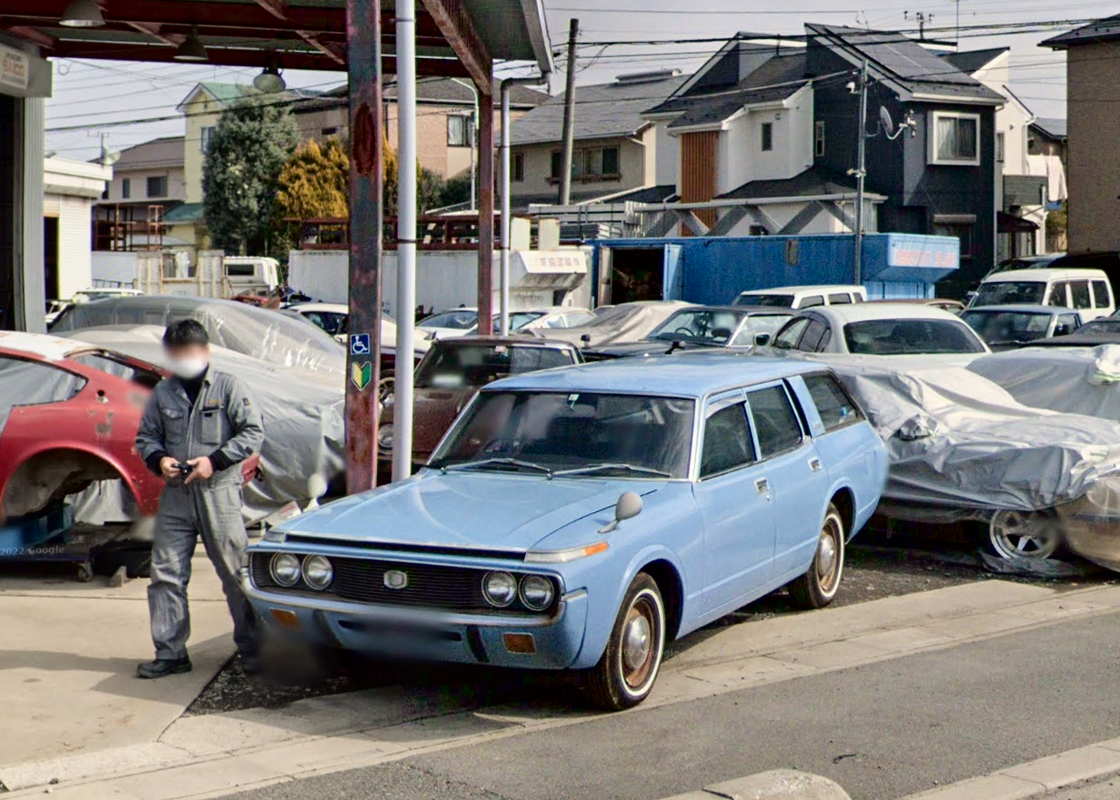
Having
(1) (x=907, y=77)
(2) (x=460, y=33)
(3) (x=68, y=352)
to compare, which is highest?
(1) (x=907, y=77)

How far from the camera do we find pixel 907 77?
47469mm

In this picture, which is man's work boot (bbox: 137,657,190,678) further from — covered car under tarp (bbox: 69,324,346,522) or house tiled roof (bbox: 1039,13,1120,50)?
house tiled roof (bbox: 1039,13,1120,50)

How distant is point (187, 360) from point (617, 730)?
8.90 ft

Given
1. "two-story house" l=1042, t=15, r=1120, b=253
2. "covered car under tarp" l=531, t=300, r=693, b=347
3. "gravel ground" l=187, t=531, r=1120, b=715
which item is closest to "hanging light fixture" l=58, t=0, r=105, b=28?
"gravel ground" l=187, t=531, r=1120, b=715

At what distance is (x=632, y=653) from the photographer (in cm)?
670

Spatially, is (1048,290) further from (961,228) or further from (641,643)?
(641,643)

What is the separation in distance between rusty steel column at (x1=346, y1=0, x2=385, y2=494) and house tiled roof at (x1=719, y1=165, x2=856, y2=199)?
121 feet

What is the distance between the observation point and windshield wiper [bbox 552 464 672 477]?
737cm

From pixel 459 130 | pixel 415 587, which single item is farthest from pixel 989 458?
pixel 459 130

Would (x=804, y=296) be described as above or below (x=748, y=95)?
below

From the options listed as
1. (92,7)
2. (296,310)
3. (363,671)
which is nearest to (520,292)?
(296,310)

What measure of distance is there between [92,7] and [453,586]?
891 centimetres

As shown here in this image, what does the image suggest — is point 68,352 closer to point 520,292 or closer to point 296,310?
point 296,310

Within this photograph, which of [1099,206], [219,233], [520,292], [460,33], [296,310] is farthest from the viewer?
[219,233]
